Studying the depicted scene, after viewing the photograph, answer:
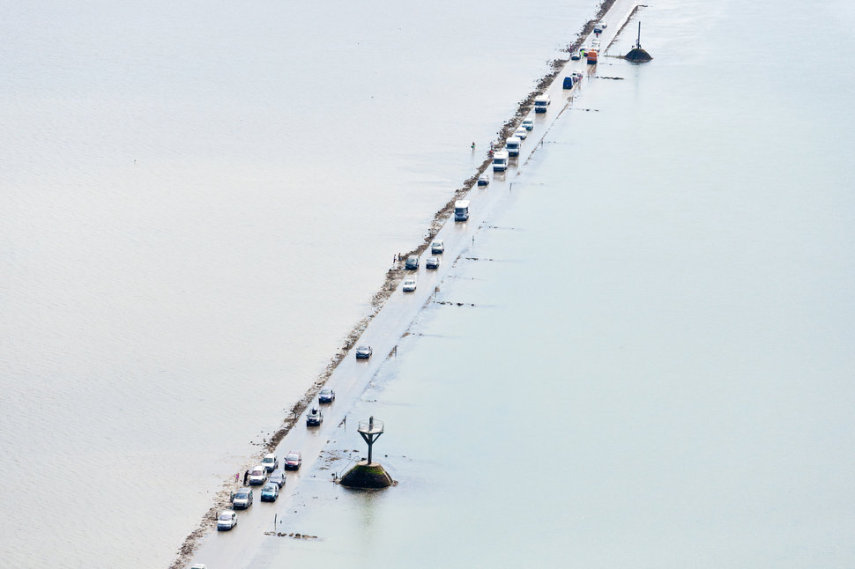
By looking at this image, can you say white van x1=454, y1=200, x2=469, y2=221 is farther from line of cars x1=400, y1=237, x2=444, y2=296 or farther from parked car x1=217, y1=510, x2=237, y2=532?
parked car x1=217, y1=510, x2=237, y2=532

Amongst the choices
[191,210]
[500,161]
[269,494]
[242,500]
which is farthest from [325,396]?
[500,161]

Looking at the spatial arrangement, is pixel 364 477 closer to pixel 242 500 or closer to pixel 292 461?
pixel 292 461

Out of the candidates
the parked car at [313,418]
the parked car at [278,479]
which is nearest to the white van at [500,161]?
the parked car at [313,418]

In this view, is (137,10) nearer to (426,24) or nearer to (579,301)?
(426,24)

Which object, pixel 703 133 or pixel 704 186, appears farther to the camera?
pixel 703 133

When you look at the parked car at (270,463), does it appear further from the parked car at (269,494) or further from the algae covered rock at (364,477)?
the algae covered rock at (364,477)

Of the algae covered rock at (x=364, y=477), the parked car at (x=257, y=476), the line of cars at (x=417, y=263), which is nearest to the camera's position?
the parked car at (x=257, y=476)

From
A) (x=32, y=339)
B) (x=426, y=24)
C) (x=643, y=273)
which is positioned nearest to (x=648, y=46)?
(x=426, y=24)
